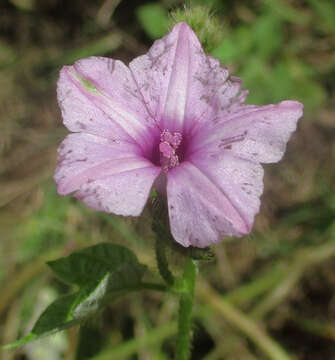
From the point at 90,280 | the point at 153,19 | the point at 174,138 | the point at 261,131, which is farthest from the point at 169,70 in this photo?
the point at 153,19

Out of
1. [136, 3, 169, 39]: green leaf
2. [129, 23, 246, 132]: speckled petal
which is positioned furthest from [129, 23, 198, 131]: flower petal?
[136, 3, 169, 39]: green leaf

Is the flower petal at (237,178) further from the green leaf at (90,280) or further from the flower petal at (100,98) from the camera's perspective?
the green leaf at (90,280)

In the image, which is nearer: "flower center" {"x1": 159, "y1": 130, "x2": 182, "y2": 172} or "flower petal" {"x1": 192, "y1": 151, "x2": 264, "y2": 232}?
"flower petal" {"x1": 192, "y1": 151, "x2": 264, "y2": 232}

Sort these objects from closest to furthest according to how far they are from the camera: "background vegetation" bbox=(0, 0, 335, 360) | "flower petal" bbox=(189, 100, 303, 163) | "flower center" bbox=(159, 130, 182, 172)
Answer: "flower petal" bbox=(189, 100, 303, 163) → "flower center" bbox=(159, 130, 182, 172) → "background vegetation" bbox=(0, 0, 335, 360)

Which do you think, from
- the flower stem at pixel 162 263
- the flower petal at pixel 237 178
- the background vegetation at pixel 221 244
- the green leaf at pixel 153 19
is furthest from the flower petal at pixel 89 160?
the green leaf at pixel 153 19

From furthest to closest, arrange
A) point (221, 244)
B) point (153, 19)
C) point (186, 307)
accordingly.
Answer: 1. point (153, 19)
2. point (221, 244)
3. point (186, 307)

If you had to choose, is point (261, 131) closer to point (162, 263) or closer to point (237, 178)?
point (237, 178)

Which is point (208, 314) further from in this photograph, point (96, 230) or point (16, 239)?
point (16, 239)

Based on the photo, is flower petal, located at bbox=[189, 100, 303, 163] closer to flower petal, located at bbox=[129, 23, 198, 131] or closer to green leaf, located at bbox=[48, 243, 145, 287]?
flower petal, located at bbox=[129, 23, 198, 131]
